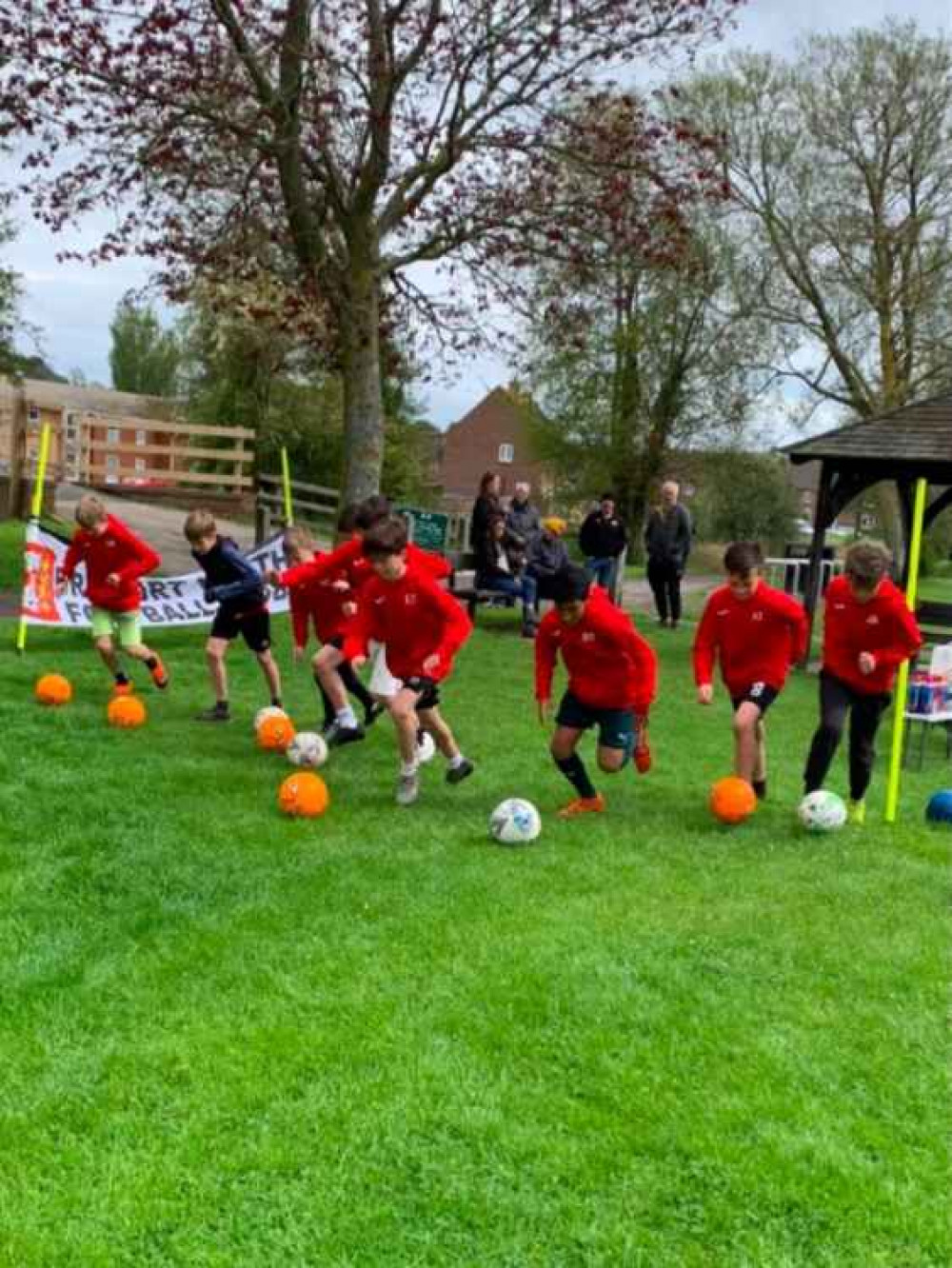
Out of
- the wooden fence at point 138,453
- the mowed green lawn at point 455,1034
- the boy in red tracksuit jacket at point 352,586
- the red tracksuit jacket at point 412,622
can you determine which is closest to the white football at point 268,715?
the boy in red tracksuit jacket at point 352,586

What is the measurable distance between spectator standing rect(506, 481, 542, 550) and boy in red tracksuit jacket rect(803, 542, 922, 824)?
27.0 feet

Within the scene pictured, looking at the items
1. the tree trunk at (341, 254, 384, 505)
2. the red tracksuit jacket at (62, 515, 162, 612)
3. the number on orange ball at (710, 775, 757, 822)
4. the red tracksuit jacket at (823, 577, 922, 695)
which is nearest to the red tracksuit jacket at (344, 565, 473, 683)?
the number on orange ball at (710, 775, 757, 822)

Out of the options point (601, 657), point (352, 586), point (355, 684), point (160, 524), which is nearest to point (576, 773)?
point (601, 657)

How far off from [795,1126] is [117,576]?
7.28 metres

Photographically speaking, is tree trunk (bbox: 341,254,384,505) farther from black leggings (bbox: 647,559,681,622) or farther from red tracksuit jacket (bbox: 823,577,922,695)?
red tracksuit jacket (bbox: 823,577,922,695)

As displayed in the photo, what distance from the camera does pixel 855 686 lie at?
7.20 metres

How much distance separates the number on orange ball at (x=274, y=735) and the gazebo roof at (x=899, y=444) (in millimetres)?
9860

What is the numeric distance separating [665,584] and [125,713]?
10001 millimetres

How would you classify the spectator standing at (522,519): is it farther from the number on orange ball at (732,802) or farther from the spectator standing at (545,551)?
the number on orange ball at (732,802)

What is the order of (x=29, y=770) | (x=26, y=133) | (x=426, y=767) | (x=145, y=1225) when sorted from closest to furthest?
(x=145, y=1225) < (x=29, y=770) < (x=426, y=767) < (x=26, y=133)

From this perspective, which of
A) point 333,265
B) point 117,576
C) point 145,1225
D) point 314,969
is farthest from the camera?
point 333,265

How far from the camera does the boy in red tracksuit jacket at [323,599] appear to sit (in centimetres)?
820

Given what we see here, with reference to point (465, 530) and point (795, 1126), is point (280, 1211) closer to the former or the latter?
point (795, 1126)

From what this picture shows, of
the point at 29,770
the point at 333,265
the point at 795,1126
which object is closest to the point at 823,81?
the point at 333,265
